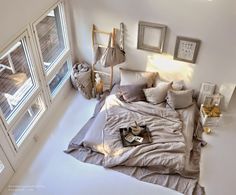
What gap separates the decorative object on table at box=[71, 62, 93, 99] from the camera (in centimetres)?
425

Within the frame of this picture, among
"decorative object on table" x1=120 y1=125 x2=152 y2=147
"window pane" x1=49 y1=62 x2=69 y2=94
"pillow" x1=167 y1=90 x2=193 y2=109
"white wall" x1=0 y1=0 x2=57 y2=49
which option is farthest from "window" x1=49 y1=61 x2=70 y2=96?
"pillow" x1=167 y1=90 x2=193 y2=109

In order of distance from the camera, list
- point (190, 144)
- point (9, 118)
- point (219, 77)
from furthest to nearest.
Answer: point (219, 77) → point (190, 144) → point (9, 118)

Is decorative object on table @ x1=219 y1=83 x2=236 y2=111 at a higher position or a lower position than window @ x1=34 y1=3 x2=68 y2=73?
lower

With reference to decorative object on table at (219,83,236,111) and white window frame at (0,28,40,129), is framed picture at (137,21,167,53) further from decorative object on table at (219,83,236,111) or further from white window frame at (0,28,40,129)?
white window frame at (0,28,40,129)

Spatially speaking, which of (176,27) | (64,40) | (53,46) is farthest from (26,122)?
(176,27)

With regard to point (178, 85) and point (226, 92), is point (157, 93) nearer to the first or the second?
point (178, 85)

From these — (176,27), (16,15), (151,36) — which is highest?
(16,15)

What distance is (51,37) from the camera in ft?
12.8

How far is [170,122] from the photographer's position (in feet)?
12.2

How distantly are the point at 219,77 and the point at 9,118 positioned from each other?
9.60ft

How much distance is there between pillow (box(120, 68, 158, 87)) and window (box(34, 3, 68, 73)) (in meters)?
1.04

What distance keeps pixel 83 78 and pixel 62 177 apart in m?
1.64

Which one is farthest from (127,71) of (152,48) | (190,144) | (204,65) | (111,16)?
(190,144)

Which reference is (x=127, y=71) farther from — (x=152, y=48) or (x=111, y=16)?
(x=111, y=16)
